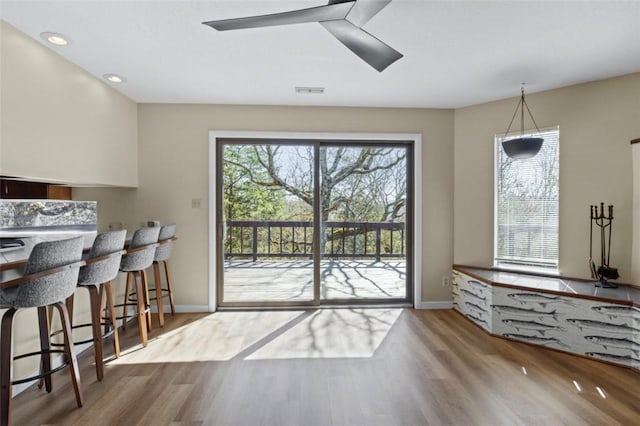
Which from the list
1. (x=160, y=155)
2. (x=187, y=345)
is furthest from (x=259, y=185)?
(x=187, y=345)

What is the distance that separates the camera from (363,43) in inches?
79.4

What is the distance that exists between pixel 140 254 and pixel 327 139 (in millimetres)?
2417

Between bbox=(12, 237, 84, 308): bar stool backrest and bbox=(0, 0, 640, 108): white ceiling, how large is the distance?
148 centimetres

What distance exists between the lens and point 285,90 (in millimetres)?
3580

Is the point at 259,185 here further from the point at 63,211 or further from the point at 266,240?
the point at 63,211

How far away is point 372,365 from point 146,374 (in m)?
1.76

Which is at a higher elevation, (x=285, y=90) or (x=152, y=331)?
(x=285, y=90)

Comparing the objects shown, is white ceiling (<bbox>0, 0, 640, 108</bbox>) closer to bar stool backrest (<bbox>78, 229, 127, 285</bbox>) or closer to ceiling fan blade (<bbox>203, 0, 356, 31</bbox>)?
ceiling fan blade (<bbox>203, 0, 356, 31</bbox>)

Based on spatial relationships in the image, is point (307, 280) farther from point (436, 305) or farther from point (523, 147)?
point (523, 147)

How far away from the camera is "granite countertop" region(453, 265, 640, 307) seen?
9.34 feet

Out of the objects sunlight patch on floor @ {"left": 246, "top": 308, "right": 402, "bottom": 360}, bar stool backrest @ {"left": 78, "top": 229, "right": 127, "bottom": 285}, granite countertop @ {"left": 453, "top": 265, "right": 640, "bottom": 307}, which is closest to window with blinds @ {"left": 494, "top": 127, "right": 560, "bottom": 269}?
granite countertop @ {"left": 453, "top": 265, "right": 640, "bottom": 307}

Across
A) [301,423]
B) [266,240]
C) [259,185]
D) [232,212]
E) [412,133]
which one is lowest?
[301,423]

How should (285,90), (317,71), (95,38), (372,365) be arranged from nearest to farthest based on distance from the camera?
(95,38) < (372,365) < (317,71) < (285,90)

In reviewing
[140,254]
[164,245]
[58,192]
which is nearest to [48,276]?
[140,254]
